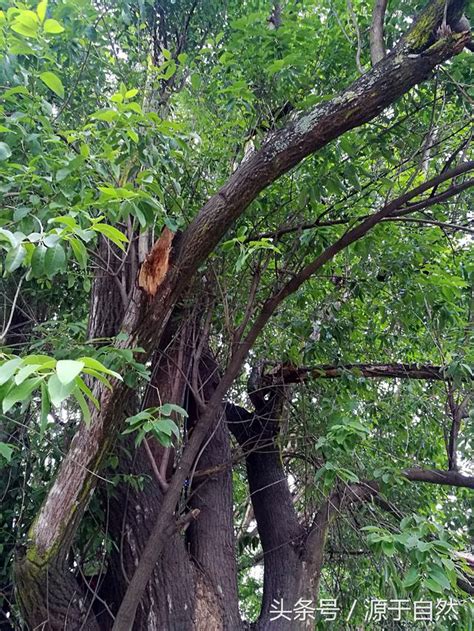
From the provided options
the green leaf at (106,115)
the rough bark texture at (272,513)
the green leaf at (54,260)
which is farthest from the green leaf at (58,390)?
the rough bark texture at (272,513)

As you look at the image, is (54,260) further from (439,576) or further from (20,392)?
(439,576)

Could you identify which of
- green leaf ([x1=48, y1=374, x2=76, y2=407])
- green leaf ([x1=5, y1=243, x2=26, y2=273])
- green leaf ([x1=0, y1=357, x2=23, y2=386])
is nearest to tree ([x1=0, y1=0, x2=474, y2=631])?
green leaf ([x1=5, y1=243, x2=26, y2=273])

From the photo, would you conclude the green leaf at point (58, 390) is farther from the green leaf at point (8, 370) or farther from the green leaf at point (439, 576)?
the green leaf at point (439, 576)

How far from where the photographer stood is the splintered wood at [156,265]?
227 cm


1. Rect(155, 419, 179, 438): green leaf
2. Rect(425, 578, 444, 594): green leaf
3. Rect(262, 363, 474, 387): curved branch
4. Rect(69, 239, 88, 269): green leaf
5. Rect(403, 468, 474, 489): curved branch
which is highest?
Rect(262, 363, 474, 387): curved branch

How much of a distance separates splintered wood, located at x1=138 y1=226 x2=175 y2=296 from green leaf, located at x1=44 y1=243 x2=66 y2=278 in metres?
1.04

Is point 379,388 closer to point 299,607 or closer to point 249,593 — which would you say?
point 299,607

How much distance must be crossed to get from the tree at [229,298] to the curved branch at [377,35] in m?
0.01

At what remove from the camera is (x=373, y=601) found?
9.66 feet

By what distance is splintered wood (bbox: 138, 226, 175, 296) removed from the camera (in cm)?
227

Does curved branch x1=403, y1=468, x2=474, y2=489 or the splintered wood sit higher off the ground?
the splintered wood

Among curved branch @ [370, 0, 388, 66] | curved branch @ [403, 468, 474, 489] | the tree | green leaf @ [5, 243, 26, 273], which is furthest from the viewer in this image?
curved branch @ [403, 468, 474, 489]

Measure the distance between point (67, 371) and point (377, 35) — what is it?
6.60 ft

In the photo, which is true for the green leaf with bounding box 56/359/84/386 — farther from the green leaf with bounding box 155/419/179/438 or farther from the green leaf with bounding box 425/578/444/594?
the green leaf with bounding box 425/578/444/594
